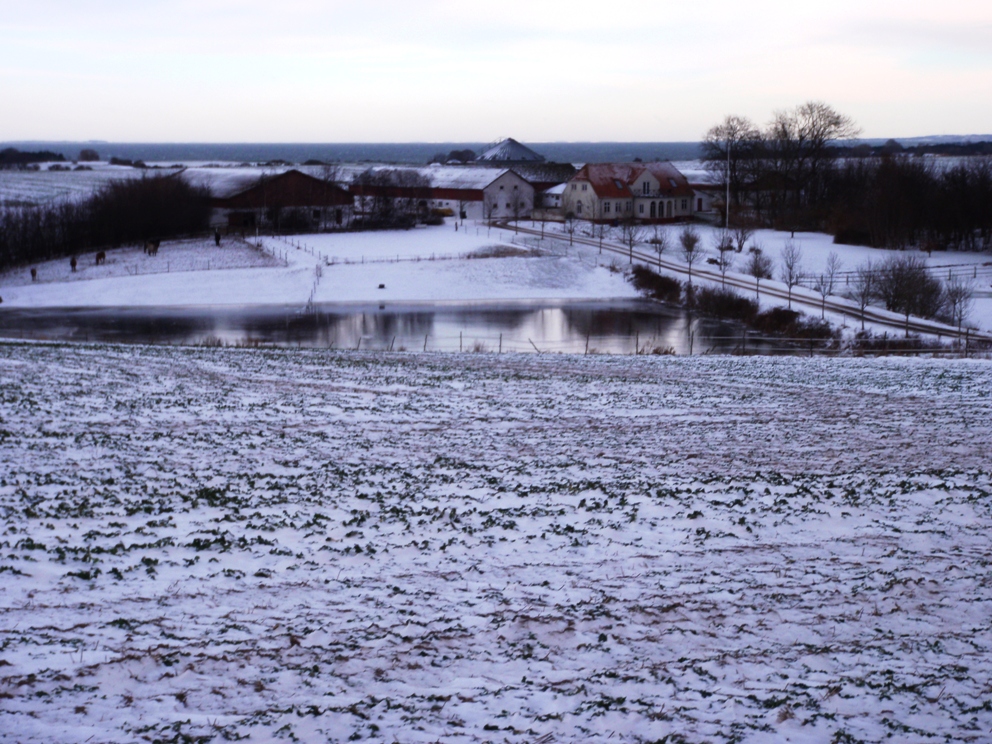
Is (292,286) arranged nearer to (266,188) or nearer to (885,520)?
(266,188)

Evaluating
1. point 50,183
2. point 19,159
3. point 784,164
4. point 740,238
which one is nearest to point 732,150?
point 784,164

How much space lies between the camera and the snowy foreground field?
739cm

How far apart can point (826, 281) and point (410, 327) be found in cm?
2416

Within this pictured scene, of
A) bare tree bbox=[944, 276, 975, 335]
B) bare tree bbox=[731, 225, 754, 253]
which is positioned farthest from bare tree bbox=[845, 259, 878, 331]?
bare tree bbox=[731, 225, 754, 253]

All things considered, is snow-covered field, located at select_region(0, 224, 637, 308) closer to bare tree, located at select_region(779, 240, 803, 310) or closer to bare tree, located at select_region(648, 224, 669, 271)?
bare tree, located at select_region(648, 224, 669, 271)

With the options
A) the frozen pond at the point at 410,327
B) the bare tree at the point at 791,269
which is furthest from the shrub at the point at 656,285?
the bare tree at the point at 791,269

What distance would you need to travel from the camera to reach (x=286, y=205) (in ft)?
241

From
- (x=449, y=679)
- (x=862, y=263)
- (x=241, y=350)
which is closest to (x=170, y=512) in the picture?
(x=449, y=679)

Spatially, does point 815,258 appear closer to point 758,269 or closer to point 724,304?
point 758,269

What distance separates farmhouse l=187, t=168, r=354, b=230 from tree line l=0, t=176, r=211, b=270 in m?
1.90

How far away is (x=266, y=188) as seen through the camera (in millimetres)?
73750

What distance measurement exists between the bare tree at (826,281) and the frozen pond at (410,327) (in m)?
5.19

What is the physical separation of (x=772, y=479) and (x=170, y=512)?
857 cm

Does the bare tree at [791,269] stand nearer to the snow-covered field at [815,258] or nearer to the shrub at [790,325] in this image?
the snow-covered field at [815,258]
